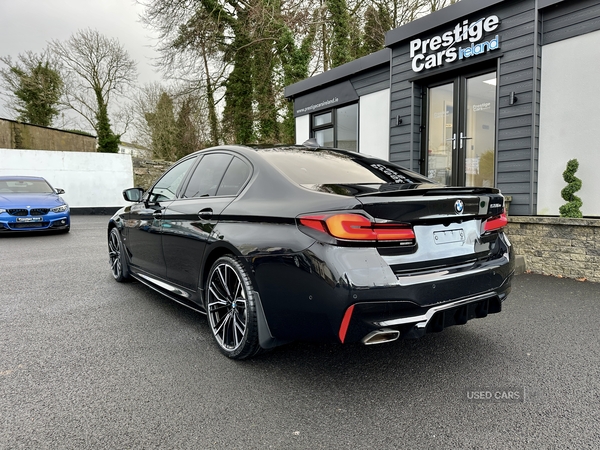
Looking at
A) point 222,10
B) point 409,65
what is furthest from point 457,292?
point 222,10

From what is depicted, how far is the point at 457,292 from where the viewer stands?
2363mm

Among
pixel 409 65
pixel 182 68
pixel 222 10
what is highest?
pixel 222 10

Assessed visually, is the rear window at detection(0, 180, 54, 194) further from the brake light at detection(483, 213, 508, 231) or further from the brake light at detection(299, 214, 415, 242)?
the brake light at detection(483, 213, 508, 231)

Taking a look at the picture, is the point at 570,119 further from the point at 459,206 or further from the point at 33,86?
the point at 33,86

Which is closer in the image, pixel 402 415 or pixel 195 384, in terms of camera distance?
pixel 402 415

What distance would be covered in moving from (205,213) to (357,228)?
1.33 m

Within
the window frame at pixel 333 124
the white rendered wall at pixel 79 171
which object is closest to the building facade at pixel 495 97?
the window frame at pixel 333 124

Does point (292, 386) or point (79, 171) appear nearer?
point (292, 386)

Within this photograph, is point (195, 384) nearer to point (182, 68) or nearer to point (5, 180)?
point (5, 180)

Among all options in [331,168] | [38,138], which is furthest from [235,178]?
[38,138]

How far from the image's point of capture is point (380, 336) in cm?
218

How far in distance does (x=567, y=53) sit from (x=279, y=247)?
5.61m

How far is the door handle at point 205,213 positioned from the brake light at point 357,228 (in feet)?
3.57

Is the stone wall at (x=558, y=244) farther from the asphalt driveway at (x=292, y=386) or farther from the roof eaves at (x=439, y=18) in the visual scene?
the roof eaves at (x=439, y=18)
